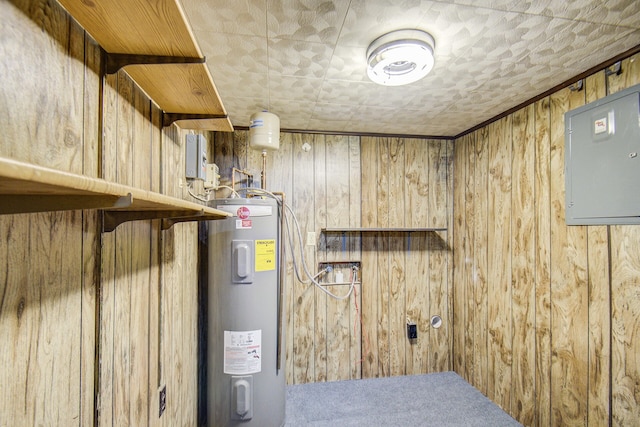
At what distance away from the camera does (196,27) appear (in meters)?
1.25

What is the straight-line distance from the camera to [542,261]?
1.90m

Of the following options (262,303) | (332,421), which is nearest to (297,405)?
(332,421)

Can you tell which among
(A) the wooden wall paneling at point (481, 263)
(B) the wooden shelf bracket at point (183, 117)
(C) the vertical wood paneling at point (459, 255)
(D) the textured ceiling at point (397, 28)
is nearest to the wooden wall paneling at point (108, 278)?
(B) the wooden shelf bracket at point (183, 117)

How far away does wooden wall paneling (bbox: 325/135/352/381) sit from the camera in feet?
8.55

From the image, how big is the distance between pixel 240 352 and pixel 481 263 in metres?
1.97

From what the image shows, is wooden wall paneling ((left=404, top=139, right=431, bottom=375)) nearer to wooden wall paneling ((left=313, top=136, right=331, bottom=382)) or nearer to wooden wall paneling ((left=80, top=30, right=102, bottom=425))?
wooden wall paneling ((left=313, top=136, right=331, bottom=382))

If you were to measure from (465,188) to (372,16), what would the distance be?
1.92 meters

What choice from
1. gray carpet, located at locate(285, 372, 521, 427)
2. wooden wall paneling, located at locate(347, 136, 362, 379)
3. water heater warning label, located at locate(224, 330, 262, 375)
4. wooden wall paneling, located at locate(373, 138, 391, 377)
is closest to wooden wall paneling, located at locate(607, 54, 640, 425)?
gray carpet, located at locate(285, 372, 521, 427)

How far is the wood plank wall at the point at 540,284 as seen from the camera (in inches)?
58.3

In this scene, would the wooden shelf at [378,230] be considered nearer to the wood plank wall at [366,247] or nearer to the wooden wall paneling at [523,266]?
the wood plank wall at [366,247]

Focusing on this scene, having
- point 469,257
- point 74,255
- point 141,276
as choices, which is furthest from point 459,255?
point 74,255

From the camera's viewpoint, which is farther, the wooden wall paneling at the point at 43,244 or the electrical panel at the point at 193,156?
the electrical panel at the point at 193,156

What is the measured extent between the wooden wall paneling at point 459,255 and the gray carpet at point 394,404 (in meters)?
0.25

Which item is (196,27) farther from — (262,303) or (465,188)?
(465,188)
